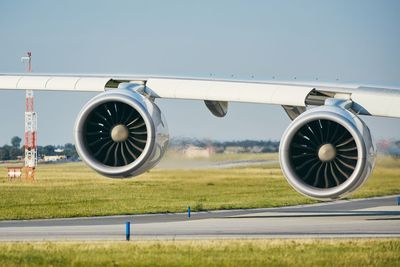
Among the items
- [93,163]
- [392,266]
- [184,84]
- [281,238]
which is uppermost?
[184,84]

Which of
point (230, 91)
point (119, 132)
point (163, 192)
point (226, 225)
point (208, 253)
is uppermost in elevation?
point (163, 192)

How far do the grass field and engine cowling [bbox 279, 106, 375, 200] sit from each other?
649 centimetres

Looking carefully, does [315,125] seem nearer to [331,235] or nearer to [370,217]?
[331,235]

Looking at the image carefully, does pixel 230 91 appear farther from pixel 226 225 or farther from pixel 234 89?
pixel 226 225

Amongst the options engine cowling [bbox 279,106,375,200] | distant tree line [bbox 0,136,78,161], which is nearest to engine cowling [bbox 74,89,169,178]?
engine cowling [bbox 279,106,375,200]

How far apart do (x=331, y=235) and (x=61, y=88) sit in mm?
9171

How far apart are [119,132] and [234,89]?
3.45 m

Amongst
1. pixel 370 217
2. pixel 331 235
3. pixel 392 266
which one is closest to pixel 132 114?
pixel 331 235

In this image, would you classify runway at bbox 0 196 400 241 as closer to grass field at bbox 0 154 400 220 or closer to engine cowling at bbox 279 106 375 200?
grass field at bbox 0 154 400 220

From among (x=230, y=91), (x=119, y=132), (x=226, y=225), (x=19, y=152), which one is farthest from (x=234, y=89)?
(x=19, y=152)

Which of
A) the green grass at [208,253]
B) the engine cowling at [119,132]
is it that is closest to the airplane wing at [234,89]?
the engine cowling at [119,132]

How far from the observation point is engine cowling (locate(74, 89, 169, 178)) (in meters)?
32.3

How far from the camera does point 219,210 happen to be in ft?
166

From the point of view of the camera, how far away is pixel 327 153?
102 feet
